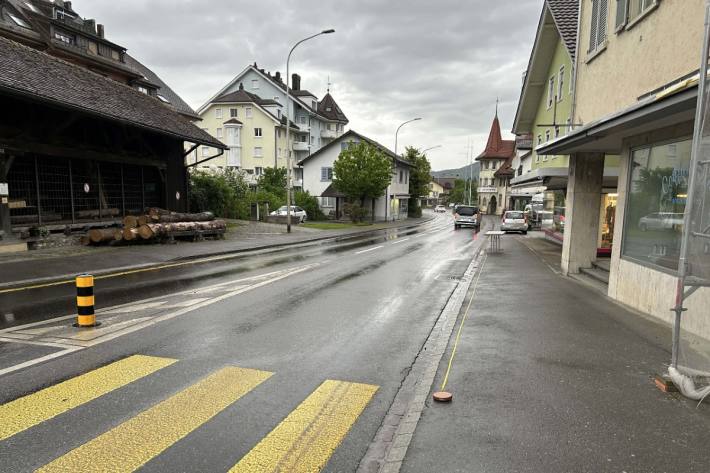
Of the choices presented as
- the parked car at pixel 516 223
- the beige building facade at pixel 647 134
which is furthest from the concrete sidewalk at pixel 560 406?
the parked car at pixel 516 223

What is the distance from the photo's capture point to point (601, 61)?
11961 millimetres

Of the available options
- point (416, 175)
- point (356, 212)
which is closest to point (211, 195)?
point (356, 212)

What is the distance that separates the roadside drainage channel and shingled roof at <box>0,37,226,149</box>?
13525 millimetres

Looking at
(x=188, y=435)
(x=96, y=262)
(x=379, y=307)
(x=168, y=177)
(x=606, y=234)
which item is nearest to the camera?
(x=188, y=435)

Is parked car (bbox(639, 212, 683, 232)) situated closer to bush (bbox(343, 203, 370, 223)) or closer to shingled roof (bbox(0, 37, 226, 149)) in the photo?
shingled roof (bbox(0, 37, 226, 149))

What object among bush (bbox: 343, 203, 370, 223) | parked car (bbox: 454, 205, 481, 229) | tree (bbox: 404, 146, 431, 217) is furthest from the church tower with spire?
bush (bbox: 343, 203, 370, 223)

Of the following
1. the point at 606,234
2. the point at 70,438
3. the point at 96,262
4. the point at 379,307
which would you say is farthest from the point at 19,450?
the point at 606,234

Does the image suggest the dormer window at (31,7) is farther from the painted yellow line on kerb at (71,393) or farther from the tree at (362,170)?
the painted yellow line on kerb at (71,393)

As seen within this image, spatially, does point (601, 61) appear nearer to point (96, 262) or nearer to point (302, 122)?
point (96, 262)

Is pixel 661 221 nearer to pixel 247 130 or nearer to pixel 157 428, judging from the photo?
pixel 157 428

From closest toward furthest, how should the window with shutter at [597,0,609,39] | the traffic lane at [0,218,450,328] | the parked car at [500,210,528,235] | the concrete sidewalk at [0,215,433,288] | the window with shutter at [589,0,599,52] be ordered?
the traffic lane at [0,218,450,328] → the concrete sidewalk at [0,215,433,288] → the window with shutter at [597,0,609,39] → the window with shutter at [589,0,599,52] → the parked car at [500,210,528,235]

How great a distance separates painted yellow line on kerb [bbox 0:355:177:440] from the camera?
390cm

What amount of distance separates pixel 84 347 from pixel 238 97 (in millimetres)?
55441

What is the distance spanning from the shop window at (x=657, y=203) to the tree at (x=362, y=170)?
32.2 meters
